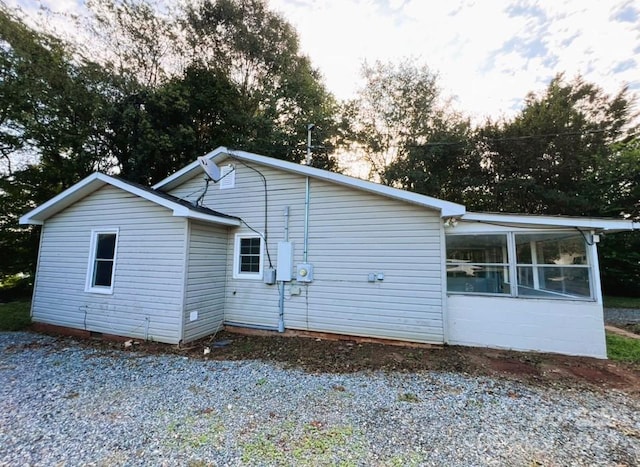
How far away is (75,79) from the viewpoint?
10.6 meters

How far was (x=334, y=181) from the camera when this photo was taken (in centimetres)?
641

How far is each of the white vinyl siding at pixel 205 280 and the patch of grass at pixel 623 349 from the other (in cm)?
810

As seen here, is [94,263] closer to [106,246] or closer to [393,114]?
[106,246]

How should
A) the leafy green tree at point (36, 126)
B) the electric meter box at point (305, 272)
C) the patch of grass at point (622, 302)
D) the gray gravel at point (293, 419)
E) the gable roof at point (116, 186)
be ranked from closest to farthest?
1. the gray gravel at point (293, 419)
2. the gable roof at point (116, 186)
3. the electric meter box at point (305, 272)
4. the leafy green tree at point (36, 126)
5. the patch of grass at point (622, 302)

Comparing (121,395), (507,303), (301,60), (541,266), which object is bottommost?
(121,395)

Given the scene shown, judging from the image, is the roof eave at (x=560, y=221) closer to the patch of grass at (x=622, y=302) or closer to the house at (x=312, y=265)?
the house at (x=312, y=265)

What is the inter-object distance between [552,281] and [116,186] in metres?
9.38

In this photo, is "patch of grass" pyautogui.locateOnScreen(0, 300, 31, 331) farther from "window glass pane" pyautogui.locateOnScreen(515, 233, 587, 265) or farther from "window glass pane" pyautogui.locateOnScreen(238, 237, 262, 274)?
"window glass pane" pyautogui.locateOnScreen(515, 233, 587, 265)

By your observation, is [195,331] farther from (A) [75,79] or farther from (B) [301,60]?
(B) [301,60]

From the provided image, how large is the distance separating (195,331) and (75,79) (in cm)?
1125

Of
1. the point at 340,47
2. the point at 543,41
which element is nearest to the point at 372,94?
the point at 340,47

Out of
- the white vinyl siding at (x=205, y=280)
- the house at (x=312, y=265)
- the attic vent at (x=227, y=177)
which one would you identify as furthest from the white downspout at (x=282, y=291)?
the attic vent at (x=227, y=177)

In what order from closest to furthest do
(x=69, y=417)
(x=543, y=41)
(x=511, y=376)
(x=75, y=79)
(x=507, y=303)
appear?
(x=69, y=417)
(x=511, y=376)
(x=507, y=303)
(x=543, y=41)
(x=75, y=79)

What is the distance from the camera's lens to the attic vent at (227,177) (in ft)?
24.7
